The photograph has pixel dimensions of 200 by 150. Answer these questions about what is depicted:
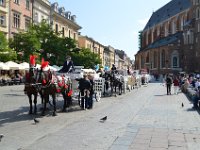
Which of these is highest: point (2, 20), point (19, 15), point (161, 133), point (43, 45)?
point (19, 15)

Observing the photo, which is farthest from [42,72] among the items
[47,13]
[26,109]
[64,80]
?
[47,13]

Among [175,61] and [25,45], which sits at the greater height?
[175,61]

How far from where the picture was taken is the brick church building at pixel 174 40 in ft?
271

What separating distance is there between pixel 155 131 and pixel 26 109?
7.14 m

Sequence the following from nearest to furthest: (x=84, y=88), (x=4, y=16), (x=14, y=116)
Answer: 1. (x=14, y=116)
2. (x=84, y=88)
3. (x=4, y=16)

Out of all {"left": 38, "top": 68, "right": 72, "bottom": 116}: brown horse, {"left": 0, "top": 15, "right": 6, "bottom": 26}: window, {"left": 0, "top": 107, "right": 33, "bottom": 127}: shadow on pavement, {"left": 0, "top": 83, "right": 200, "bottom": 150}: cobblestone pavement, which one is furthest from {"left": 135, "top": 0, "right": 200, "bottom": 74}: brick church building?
{"left": 0, "top": 83, "right": 200, "bottom": 150}: cobblestone pavement

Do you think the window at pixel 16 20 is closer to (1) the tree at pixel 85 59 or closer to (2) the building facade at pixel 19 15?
(2) the building facade at pixel 19 15

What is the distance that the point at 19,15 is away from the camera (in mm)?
48969

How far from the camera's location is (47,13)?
5994 centimetres

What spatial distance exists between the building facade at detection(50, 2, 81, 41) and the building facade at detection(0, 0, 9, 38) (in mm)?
12375

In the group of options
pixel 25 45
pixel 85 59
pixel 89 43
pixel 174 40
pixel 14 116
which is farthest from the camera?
pixel 89 43

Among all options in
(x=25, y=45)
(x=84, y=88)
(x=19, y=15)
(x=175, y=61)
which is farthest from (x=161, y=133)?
(x=175, y=61)

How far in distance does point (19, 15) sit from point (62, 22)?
19.9 m

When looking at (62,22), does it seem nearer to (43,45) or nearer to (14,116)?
(43,45)
